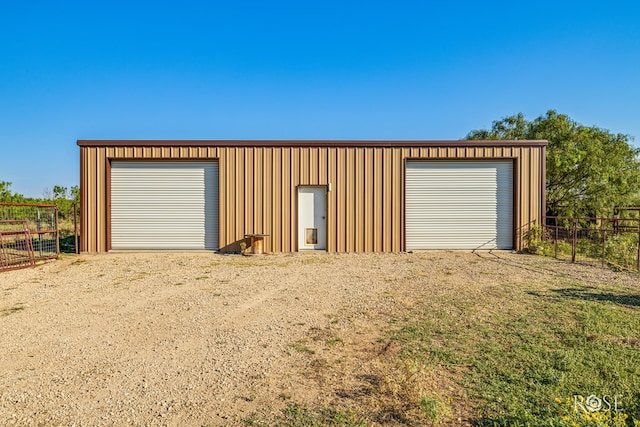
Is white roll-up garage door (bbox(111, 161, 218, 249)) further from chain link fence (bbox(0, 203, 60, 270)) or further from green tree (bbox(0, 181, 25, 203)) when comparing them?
green tree (bbox(0, 181, 25, 203))

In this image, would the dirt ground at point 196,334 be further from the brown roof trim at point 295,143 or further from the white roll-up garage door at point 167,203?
the brown roof trim at point 295,143

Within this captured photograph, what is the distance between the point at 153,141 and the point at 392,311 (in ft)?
31.8

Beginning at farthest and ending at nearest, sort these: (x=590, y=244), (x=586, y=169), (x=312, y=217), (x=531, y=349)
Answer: (x=586, y=169) → (x=312, y=217) → (x=590, y=244) → (x=531, y=349)

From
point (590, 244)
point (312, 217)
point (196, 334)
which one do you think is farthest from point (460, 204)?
point (196, 334)

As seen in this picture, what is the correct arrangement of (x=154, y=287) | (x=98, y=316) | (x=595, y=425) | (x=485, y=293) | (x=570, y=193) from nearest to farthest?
1. (x=595, y=425)
2. (x=98, y=316)
3. (x=485, y=293)
4. (x=154, y=287)
5. (x=570, y=193)

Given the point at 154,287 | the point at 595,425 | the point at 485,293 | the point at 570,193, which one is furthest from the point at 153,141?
the point at 570,193

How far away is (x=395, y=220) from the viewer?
11.7 metres

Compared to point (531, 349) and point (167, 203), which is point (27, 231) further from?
point (531, 349)

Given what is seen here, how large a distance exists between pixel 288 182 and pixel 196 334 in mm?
7697

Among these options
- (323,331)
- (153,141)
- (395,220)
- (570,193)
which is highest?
(153,141)

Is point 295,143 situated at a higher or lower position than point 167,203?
higher

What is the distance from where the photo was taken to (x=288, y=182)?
1162 cm

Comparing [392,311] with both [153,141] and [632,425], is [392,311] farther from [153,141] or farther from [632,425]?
[153,141]

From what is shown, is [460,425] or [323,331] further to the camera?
[323,331]
